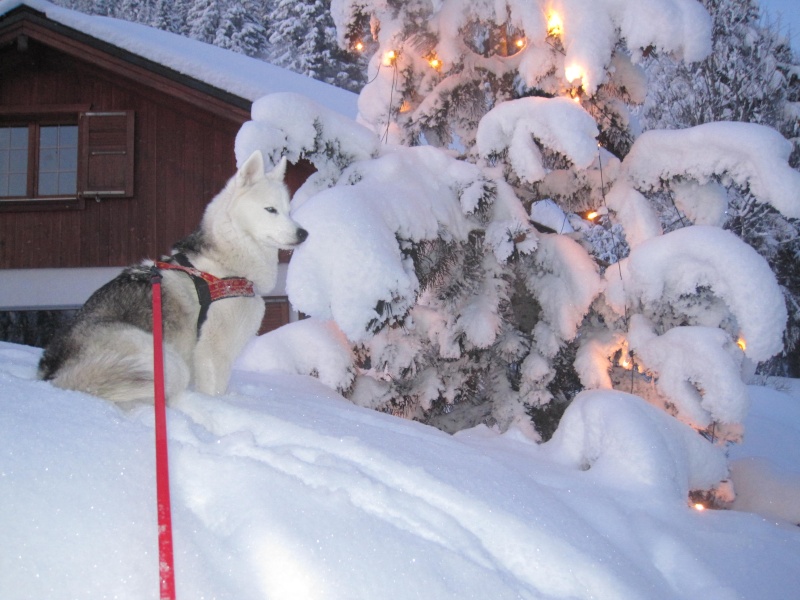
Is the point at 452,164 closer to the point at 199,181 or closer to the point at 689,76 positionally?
the point at 199,181

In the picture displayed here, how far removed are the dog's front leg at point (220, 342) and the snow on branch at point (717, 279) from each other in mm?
2616

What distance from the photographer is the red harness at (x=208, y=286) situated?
332cm

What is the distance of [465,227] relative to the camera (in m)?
4.33

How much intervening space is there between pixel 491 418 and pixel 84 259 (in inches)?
333

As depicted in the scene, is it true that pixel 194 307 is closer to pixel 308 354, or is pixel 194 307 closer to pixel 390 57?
pixel 308 354

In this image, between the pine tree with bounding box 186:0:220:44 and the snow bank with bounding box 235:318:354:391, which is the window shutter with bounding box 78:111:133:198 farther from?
the pine tree with bounding box 186:0:220:44

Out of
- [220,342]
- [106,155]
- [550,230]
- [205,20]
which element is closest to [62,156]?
[106,155]

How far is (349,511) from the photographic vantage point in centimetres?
199

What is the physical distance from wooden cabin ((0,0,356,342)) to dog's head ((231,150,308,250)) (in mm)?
6461

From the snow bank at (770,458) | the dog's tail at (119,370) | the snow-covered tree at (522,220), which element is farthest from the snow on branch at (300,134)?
the snow bank at (770,458)

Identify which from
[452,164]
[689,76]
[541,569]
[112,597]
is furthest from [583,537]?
[689,76]

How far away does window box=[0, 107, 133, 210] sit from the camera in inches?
404

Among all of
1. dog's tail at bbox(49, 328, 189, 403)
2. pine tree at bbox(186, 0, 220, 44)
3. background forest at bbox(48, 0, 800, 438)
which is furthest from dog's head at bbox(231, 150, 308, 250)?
pine tree at bbox(186, 0, 220, 44)

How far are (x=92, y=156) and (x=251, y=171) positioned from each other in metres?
8.27
